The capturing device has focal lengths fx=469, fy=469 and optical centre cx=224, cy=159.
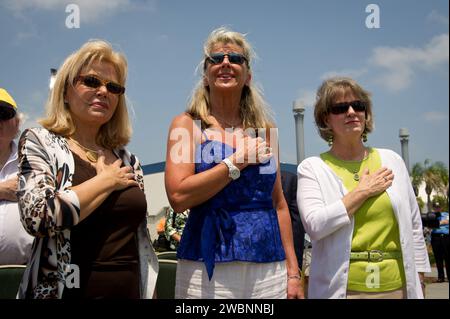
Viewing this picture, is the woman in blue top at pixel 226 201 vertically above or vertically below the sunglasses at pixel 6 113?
below

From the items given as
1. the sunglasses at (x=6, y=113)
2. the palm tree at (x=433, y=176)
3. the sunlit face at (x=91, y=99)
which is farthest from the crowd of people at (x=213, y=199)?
the palm tree at (x=433, y=176)

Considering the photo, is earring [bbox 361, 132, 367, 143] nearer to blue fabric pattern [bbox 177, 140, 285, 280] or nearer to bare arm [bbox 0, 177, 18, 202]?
blue fabric pattern [bbox 177, 140, 285, 280]

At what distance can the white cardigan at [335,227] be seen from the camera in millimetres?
2297

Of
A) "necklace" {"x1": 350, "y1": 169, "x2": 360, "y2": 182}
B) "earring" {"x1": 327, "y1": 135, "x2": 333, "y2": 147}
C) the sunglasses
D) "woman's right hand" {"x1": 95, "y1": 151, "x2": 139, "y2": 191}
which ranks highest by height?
the sunglasses

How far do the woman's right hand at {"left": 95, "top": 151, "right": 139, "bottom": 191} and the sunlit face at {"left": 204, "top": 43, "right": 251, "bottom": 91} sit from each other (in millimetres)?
607

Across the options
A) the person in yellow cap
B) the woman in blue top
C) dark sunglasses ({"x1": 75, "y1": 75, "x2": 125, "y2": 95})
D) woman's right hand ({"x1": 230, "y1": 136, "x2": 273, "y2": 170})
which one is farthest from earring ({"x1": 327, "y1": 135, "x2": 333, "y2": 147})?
the person in yellow cap

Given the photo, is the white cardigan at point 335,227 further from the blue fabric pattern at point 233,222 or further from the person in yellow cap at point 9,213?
the person in yellow cap at point 9,213

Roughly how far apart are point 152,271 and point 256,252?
19.9 inches

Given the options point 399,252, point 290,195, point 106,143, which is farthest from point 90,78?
point 290,195

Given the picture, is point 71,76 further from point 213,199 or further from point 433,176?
point 433,176

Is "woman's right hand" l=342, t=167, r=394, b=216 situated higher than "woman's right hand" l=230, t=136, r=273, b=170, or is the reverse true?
"woman's right hand" l=230, t=136, r=273, b=170

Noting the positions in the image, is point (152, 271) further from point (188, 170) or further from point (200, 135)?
point (200, 135)

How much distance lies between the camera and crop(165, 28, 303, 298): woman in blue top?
203cm
